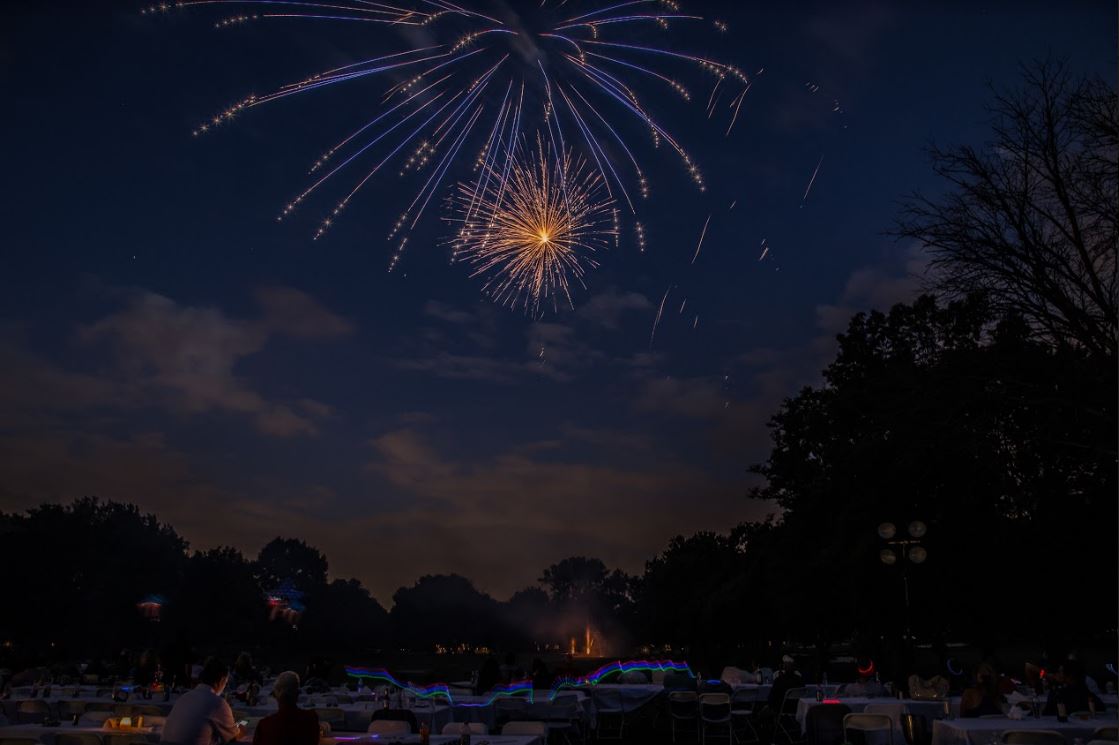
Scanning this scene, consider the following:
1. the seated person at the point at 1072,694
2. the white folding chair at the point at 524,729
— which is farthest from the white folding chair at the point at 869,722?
the white folding chair at the point at 524,729

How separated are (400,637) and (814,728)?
305ft

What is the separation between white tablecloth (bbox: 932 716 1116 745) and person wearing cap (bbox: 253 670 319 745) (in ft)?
19.5

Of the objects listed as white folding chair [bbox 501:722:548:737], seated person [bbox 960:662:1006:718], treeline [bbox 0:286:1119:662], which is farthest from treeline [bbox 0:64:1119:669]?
white folding chair [bbox 501:722:548:737]

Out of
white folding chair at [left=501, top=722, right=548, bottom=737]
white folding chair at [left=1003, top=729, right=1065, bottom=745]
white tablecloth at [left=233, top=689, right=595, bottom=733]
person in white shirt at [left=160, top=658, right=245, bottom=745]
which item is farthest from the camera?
white tablecloth at [left=233, top=689, right=595, bottom=733]

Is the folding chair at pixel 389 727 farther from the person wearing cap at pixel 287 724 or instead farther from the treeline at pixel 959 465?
the treeline at pixel 959 465

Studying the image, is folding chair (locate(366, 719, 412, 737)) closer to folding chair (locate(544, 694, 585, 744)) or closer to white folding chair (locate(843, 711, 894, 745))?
folding chair (locate(544, 694, 585, 744))

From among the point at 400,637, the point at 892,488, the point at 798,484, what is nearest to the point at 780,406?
the point at 798,484

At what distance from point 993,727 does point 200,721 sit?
7.17 metres

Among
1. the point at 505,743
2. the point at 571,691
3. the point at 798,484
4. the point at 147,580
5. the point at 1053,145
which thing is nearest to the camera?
the point at 505,743

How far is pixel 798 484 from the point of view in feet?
98.7

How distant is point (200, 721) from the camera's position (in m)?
6.67

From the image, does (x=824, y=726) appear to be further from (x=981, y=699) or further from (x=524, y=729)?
(x=524, y=729)

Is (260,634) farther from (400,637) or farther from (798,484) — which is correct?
(798,484)

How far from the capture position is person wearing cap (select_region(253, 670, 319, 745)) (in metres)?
6.02
